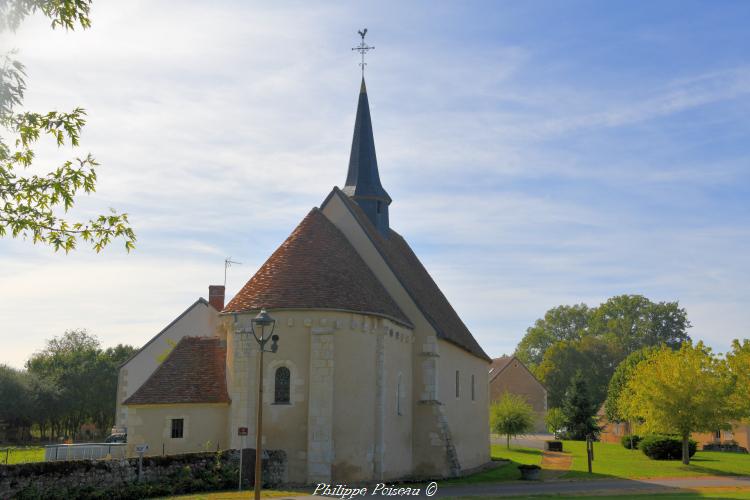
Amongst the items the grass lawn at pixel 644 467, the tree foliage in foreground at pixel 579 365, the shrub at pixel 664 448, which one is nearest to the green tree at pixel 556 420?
the grass lawn at pixel 644 467

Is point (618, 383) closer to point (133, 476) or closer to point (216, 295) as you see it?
point (216, 295)

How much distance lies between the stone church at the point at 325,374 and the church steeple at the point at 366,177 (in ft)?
10.2

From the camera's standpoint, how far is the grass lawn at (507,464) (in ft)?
93.8

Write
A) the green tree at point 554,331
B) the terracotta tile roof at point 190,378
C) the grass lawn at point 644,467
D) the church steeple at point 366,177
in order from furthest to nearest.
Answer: the green tree at point 554,331, the church steeple at point 366,177, the grass lawn at point 644,467, the terracotta tile roof at point 190,378

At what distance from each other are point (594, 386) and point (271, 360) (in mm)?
73245

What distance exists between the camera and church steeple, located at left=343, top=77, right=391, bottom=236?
3434 cm

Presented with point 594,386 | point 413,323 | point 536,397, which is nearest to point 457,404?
point 413,323

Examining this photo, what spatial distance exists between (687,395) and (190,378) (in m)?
25.2

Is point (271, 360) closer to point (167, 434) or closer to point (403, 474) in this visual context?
point (167, 434)

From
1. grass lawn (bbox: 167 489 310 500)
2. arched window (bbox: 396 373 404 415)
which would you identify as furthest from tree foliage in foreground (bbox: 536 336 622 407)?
grass lawn (bbox: 167 489 310 500)

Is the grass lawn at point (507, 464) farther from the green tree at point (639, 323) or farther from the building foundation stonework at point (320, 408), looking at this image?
the green tree at point (639, 323)

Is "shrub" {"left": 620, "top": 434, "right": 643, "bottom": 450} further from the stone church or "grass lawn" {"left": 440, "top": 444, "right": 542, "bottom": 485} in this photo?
the stone church

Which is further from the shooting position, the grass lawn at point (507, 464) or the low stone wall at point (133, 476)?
the grass lawn at point (507, 464)

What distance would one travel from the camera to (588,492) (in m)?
24.2
